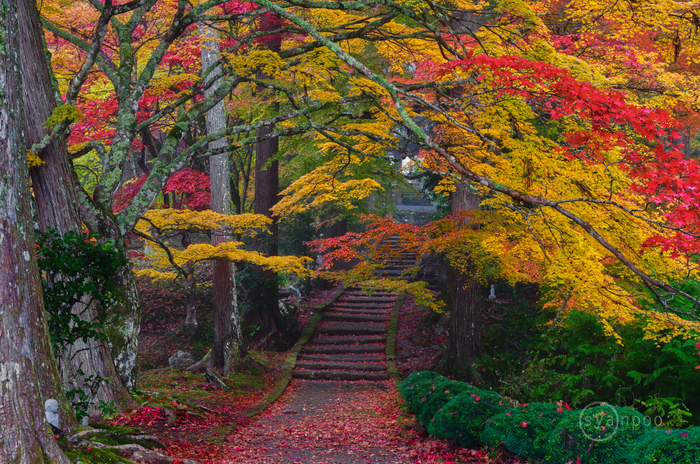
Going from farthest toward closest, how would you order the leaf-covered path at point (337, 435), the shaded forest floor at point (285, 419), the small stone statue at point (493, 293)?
the small stone statue at point (493, 293) → the leaf-covered path at point (337, 435) → the shaded forest floor at point (285, 419)

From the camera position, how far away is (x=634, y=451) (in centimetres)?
396

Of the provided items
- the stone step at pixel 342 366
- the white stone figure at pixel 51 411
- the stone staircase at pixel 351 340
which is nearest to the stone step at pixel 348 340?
the stone staircase at pixel 351 340

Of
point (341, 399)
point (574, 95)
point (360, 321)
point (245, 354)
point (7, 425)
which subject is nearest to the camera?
point (7, 425)

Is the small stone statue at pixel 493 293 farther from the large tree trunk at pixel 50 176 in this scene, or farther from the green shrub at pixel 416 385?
the large tree trunk at pixel 50 176

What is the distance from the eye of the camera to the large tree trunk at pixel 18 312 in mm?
3357

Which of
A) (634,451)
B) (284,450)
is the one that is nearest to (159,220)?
(284,450)

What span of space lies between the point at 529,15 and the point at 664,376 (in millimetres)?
5256

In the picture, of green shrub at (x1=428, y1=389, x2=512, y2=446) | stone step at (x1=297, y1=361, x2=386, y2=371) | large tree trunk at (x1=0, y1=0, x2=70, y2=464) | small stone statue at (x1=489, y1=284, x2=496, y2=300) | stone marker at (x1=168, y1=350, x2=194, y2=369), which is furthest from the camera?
small stone statue at (x1=489, y1=284, x2=496, y2=300)

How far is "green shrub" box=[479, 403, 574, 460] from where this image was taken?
4.96 m

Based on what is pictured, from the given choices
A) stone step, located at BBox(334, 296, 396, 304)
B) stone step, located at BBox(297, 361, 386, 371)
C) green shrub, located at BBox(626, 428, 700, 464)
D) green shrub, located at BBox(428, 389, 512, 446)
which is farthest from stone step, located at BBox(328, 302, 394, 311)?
green shrub, located at BBox(626, 428, 700, 464)

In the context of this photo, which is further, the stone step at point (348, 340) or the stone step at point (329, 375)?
the stone step at point (348, 340)

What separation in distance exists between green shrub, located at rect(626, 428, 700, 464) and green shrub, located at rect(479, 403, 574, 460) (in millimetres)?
993

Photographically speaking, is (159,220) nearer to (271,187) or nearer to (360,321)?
(271,187)

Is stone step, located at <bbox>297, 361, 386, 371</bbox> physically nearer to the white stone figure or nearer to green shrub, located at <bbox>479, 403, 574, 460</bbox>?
green shrub, located at <bbox>479, 403, 574, 460</bbox>
